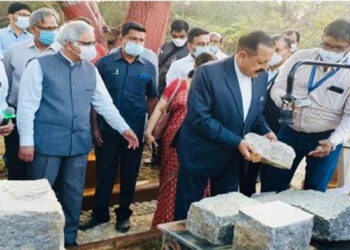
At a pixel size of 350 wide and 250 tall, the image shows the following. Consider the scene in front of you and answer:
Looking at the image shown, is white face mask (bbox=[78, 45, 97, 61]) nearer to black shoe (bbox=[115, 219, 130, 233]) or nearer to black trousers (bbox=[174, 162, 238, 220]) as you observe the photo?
black trousers (bbox=[174, 162, 238, 220])

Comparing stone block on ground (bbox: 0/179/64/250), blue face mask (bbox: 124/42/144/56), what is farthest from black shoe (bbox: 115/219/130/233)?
stone block on ground (bbox: 0/179/64/250)

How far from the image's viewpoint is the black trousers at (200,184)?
3176mm

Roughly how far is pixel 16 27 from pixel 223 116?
3246mm

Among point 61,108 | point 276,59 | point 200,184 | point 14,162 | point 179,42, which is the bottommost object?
point 14,162

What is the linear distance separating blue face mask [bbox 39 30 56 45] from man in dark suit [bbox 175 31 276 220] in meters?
1.49

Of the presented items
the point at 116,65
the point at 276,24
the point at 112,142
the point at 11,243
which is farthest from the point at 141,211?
the point at 276,24

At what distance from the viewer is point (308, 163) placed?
365 centimetres

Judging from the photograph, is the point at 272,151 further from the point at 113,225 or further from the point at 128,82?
the point at 113,225

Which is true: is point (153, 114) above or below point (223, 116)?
below

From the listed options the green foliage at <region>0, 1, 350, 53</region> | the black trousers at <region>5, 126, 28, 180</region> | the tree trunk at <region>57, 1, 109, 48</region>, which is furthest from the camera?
the green foliage at <region>0, 1, 350, 53</region>

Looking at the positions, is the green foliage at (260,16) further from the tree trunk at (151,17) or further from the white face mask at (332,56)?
the white face mask at (332,56)

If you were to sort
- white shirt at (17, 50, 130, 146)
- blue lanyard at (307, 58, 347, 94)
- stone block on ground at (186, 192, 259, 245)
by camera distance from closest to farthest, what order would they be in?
stone block on ground at (186, 192, 259, 245) → white shirt at (17, 50, 130, 146) → blue lanyard at (307, 58, 347, 94)

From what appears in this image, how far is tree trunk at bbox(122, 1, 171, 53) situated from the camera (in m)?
7.09

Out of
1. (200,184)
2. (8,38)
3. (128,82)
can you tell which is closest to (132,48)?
(128,82)
